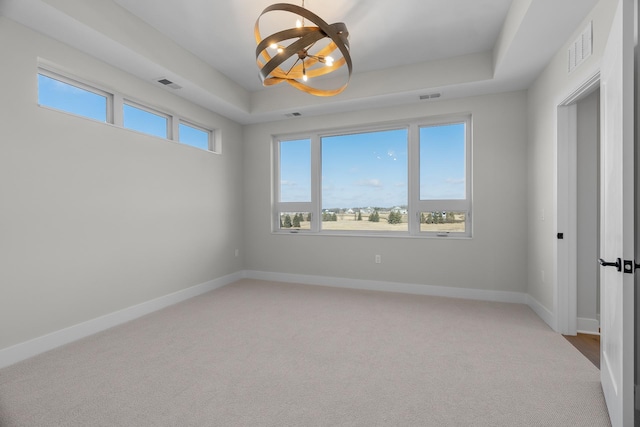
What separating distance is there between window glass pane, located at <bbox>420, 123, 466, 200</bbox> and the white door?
2546mm

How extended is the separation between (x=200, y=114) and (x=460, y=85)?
3433mm

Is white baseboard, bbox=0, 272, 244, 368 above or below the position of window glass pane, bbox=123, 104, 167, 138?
below

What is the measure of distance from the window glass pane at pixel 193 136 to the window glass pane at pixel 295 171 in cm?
123

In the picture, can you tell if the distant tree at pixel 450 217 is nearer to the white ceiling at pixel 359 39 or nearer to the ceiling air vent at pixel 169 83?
the white ceiling at pixel 359 39

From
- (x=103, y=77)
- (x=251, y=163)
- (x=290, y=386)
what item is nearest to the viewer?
(x=290, y=386)

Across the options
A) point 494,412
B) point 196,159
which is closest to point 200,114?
point 196,159

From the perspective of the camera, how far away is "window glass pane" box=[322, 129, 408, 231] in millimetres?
4648

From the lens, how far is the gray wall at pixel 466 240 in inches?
155

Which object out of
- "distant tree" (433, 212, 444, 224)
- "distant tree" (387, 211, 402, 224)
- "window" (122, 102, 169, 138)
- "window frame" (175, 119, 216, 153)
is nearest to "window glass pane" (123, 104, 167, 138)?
"window" (122, 102, 169, 138)

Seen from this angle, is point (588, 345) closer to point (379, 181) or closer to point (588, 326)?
point (588, 326)

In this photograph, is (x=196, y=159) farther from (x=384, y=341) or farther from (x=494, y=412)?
(x=494, y=412)

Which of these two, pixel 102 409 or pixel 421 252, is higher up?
pixel 421 252

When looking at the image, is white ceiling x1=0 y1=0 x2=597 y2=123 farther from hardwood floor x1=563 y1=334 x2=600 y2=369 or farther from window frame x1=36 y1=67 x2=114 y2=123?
hardwood floor x1=563 y1=334 x2=600 y2=369

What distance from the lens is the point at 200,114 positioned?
14.5ft
